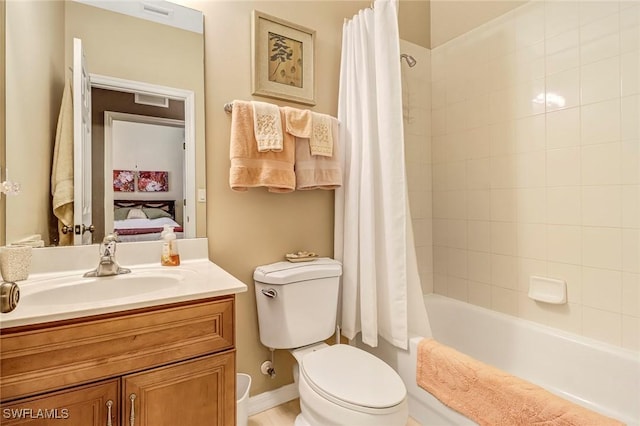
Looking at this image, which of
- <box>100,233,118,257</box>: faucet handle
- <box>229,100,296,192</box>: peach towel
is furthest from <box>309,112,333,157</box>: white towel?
<box>100,233,118,257</box>: faucet handle

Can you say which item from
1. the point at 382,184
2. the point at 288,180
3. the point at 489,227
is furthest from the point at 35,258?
the point at 489,227

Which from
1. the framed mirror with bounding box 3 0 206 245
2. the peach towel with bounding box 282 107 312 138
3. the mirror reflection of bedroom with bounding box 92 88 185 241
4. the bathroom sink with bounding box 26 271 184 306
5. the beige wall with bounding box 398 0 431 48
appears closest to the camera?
the bathroom sink with bounding box 26 271 184 306

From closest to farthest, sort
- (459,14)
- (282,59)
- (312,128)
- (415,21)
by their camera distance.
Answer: (312,128), (282,59), (459,14), (415,21)

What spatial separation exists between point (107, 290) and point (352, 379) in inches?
37.6

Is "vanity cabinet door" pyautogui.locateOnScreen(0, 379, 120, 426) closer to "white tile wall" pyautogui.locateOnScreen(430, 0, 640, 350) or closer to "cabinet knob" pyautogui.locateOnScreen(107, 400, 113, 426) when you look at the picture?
"cabinet knob" pyautogui.locateOnScreen(107, 400, 113, 426)

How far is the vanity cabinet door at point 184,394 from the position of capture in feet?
3.00

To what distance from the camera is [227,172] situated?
1579 millimetres

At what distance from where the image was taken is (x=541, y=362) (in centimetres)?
165

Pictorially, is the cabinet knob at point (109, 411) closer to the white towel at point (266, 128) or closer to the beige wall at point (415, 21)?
the white towel at point (266, 128)

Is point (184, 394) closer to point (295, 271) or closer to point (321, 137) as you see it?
point (295, 271)

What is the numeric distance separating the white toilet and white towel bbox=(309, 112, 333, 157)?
56 cm

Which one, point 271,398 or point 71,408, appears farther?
point 271,398

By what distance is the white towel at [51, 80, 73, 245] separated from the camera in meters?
1.24

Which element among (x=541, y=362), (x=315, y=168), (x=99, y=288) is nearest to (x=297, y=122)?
(x=315, y=168)
